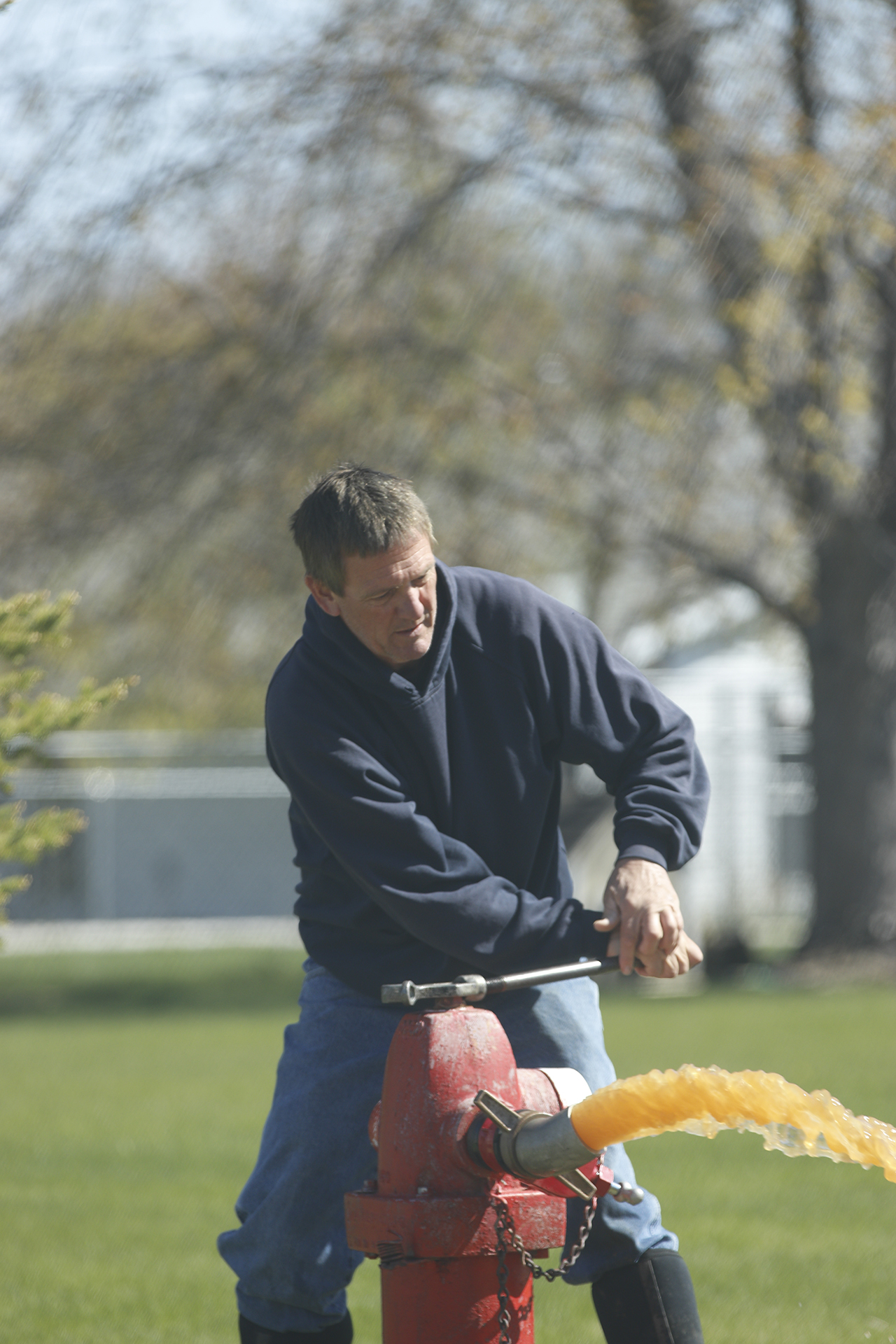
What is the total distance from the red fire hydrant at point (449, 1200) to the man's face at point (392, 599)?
2.21 ft

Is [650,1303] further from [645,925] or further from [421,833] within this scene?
[421,833]

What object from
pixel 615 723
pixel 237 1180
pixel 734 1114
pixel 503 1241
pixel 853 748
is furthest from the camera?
pixel 853 748

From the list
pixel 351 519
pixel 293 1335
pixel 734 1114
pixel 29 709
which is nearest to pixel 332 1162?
pixel 293 1335

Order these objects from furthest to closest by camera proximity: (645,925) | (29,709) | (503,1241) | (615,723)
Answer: (29,709) → (615,723) → (645,925) → (503,1241)

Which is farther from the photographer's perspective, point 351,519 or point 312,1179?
point 312,1179

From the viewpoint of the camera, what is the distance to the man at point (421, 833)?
266cm

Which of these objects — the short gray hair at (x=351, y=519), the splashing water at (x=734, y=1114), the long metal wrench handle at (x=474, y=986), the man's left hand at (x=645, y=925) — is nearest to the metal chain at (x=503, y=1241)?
the splashing water at (x=734, y=1114)

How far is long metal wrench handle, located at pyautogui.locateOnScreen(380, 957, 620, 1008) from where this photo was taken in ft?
7.66

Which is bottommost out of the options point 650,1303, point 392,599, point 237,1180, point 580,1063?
point 237,1180

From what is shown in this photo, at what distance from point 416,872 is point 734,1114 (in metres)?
0.68

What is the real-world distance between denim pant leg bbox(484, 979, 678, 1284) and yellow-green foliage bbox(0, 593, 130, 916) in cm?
118

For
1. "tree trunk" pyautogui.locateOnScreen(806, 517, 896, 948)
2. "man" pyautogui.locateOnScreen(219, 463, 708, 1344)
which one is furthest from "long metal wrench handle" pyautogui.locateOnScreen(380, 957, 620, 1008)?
"tree trunk" pyautogui.locateOnScreen(806, 517, 896, 948)

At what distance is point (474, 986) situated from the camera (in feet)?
7.80

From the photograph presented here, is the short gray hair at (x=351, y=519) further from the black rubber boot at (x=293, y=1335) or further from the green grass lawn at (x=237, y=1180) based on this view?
the green grass lawn at (x=237, y=1180)
